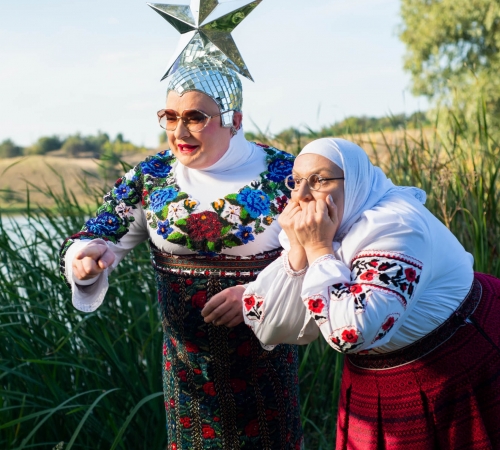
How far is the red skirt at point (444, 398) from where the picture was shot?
5.86 feet

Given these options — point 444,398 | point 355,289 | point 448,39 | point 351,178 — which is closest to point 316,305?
point 355,289

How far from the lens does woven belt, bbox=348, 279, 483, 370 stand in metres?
1.81

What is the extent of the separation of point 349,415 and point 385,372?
20 cm

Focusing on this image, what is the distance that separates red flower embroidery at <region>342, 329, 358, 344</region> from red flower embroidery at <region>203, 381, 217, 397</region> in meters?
0.95

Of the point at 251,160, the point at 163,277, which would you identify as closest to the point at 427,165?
the point at 251,160

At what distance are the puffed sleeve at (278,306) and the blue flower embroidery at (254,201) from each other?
52 cm

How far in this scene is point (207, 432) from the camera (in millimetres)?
2461

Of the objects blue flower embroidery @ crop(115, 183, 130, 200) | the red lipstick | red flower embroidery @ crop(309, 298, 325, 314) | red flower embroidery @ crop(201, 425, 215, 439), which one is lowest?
red flower embroidery @ crop(201, 425, 215, 439)

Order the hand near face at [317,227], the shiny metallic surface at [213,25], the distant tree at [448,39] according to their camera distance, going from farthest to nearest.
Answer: the distant tree at [448,39], the shiny metallic surface at [213,25], the hand near face at [317,227]

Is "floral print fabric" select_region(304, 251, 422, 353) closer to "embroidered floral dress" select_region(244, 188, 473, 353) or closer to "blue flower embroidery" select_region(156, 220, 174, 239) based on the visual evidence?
"embroidered floral dress" select_region(244, 188, 473, 353)

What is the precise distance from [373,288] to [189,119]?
41.1 inches

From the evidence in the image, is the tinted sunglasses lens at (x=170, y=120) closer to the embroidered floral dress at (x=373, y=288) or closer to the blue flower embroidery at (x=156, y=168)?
the blue flower embroidery at (x=156, y=168)

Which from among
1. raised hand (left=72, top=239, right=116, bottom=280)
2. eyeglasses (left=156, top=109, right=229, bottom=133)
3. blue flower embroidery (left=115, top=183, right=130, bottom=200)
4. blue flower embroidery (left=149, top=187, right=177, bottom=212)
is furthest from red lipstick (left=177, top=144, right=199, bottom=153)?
raised hand (left=72, top=239, right=116, bottom=280)

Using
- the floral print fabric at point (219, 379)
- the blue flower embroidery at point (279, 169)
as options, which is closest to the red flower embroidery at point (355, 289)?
the floral print fabric at point (219, 379)
